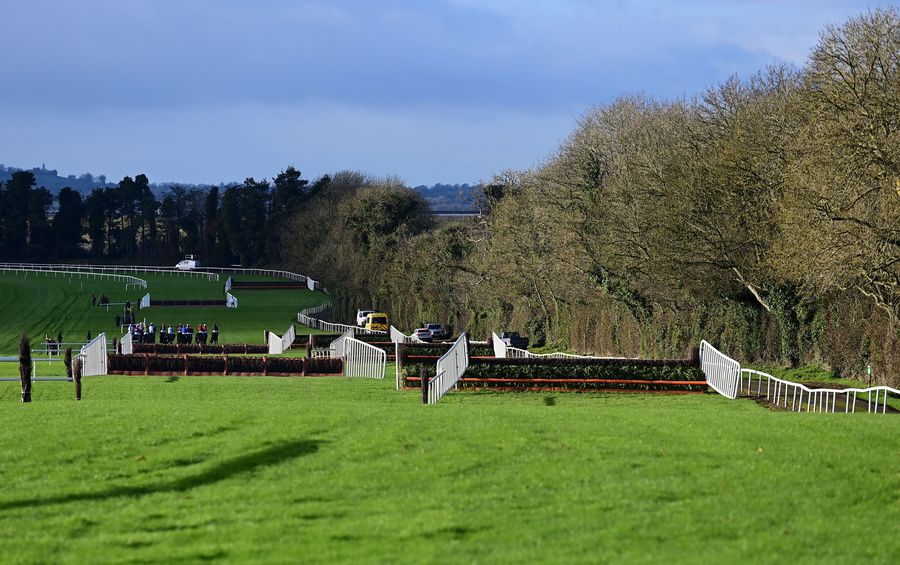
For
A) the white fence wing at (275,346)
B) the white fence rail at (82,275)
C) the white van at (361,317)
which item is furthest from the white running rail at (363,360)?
the white fence rail at (82,275)

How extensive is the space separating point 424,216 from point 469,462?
95483 mm

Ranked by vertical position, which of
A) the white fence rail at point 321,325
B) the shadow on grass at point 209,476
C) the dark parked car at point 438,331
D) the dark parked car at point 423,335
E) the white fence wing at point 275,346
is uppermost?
the shadow on grass at point 209,476

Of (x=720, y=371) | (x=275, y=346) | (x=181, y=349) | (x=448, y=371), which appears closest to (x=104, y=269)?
(x=275, y=346)

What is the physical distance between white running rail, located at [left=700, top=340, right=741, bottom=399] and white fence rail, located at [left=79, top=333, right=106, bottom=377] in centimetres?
2069

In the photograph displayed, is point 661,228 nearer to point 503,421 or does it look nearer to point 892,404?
point 892,404

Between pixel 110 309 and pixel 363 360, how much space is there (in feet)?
189

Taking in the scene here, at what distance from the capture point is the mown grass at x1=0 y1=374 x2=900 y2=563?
12797 millimetres

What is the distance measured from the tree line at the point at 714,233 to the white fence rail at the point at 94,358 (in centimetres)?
2135

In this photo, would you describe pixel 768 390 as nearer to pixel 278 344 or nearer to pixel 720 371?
pixel 720 371

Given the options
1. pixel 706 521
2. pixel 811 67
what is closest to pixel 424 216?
pixel 811 67

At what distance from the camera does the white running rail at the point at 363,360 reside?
1759 inches

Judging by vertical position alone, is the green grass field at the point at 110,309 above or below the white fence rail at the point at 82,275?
below

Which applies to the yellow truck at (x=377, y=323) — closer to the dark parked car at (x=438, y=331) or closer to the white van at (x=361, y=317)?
the dark parked car at (x=438, y=331)

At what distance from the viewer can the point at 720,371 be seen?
37906 mm
